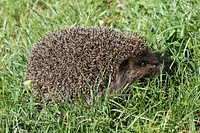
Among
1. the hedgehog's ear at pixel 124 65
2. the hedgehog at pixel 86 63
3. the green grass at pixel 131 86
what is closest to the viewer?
the green grass at pixel 131 86

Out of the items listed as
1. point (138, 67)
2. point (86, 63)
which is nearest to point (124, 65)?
point (138, 67)

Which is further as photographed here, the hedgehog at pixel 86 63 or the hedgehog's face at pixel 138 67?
the hedgehog's face at pixel 138 67

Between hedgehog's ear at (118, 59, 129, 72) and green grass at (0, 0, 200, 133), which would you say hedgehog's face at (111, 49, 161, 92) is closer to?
hedgehog's ear at (118, 59, 129, 72)

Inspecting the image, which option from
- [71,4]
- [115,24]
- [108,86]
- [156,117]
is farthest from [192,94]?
[71,4]

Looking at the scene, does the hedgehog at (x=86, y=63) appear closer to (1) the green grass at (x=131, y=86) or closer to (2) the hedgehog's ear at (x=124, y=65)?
(2) the hedgehog's ear at (x=124, y=65)

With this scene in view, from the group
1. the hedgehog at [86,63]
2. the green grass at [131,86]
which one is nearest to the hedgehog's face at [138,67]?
the hedgehog at [86,63]

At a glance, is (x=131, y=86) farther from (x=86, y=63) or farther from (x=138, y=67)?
(x=86, y=63)

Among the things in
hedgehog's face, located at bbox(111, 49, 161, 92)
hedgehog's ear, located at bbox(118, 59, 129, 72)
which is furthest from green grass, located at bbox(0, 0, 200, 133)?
hedgehog's ear, located at bbox(118, 59, 129, 72)
